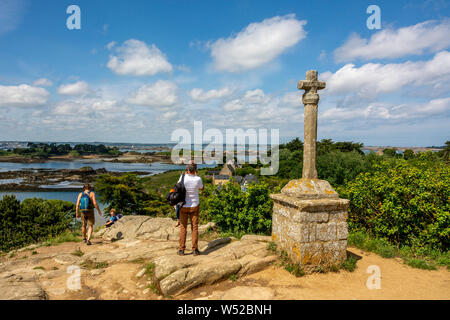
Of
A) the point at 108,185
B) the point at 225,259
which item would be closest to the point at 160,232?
the point at 225,259

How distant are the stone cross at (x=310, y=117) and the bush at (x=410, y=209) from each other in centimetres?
312

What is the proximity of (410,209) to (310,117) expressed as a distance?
13.0ft

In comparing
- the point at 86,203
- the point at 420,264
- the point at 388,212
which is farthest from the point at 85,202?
the point at 388,212

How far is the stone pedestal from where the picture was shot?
184 inches

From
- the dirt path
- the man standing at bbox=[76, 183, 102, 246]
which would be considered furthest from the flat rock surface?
the man standing at bbox=[76, 183, 102, 246]

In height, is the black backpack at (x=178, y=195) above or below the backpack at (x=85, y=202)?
above

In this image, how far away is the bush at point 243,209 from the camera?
823 cm

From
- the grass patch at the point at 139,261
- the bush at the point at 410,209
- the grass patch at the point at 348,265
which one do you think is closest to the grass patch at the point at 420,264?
the bush at the point at 410,209

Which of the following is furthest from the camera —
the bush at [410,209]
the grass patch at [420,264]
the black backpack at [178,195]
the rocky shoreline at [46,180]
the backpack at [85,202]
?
the rocky shoreline at [46,180]

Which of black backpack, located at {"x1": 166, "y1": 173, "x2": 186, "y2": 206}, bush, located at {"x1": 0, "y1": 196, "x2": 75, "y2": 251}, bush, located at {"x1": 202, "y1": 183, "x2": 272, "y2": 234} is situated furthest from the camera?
bush, located at {"x1": 0, "y1": 196, "x2": 75, "y2": 251}

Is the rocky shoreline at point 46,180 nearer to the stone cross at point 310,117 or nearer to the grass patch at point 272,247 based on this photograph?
the grass patch at point 272,247

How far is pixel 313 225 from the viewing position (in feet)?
15.5

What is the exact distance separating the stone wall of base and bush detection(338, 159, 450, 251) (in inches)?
109

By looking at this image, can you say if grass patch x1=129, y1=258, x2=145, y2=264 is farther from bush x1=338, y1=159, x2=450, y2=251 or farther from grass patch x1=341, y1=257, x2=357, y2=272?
bush x1=338, y1=159, x2=450, y2=251
